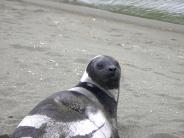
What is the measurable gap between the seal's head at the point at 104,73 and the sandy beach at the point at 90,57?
27.6 inches

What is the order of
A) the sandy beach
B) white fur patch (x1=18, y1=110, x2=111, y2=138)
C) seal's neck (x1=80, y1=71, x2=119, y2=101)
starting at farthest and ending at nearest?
1. the sandy beach
2. seal's neck (x1=80, y1=71, x2=119, y2=101)
3. white fur patch (x1=18, y1=110, x2=111, y2=138)

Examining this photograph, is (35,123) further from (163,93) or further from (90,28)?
(90,28)

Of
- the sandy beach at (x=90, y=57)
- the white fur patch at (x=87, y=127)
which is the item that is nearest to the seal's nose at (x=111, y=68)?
the white fur patch at (x=87, y=127)

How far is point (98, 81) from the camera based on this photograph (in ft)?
14.8

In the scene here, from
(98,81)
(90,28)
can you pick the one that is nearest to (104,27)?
(90,28)

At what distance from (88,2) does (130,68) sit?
285 inches

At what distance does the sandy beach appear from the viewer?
18.1ft

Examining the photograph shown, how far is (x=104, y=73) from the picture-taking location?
4438mm

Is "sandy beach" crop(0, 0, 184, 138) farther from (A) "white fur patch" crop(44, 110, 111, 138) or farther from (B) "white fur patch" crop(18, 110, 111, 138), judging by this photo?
(B) "white fur patch" crop(18, 110, 111, 138)

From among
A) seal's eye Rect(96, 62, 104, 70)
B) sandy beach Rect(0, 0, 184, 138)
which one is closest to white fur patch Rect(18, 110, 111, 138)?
seal's eye Rect(96, 62, 104, 70)

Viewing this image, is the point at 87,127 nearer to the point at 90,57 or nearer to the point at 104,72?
the point at 104,72

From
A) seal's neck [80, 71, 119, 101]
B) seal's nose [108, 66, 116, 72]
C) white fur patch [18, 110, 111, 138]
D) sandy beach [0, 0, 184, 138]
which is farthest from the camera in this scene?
sandy beach [0, 0, 184, 138]

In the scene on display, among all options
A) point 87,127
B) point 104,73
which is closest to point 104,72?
point 104,73

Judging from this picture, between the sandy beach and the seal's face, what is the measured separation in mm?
715
